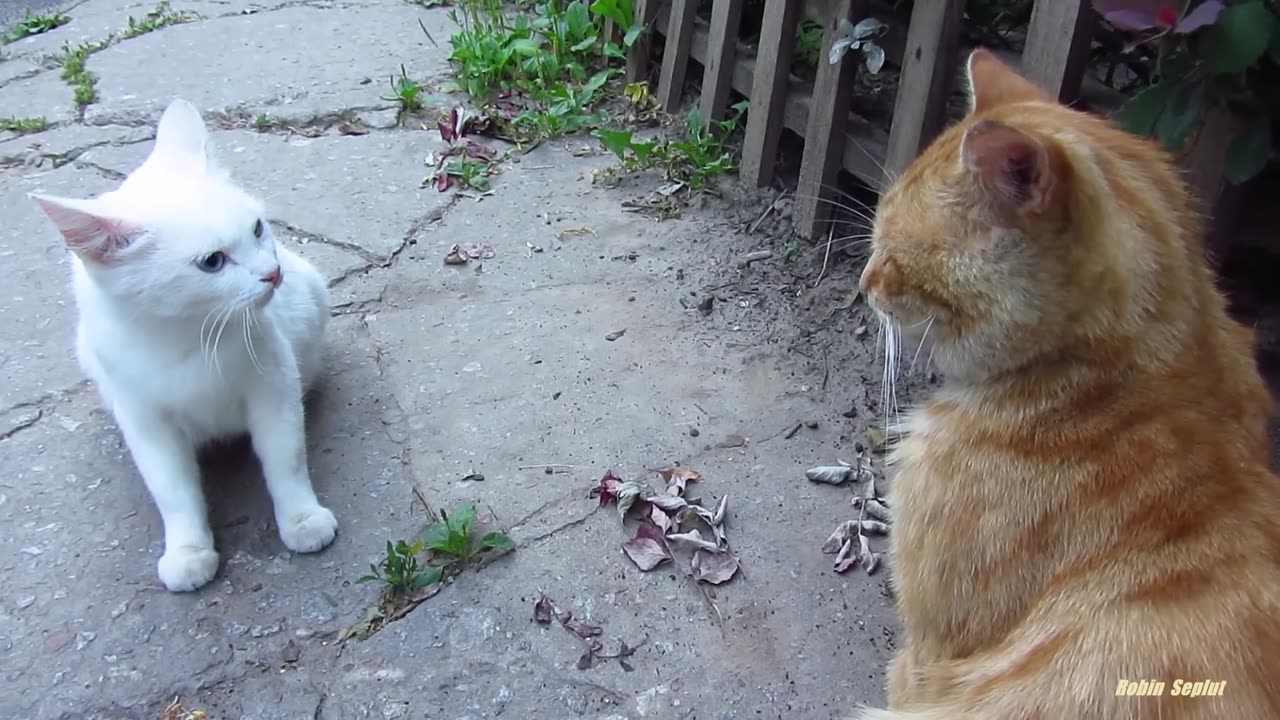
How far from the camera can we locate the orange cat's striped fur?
3.82ft

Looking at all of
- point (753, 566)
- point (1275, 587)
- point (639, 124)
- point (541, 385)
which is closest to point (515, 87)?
point (639, 124)

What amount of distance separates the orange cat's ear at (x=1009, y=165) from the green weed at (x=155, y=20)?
4481 mm

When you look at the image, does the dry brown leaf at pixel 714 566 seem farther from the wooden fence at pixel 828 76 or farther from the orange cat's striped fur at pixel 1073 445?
the wooden fence at pixel 828 76

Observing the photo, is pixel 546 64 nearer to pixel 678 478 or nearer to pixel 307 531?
pixel 678 478

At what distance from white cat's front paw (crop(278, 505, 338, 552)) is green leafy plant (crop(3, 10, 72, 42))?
12.6 feet

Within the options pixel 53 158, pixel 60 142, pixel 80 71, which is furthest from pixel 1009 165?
pixel 80 71

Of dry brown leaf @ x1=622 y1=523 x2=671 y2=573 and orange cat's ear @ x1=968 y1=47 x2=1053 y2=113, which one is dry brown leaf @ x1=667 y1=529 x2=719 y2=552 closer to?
dry brown leaf @ x1=622 y1=523 x2=671 y2=573

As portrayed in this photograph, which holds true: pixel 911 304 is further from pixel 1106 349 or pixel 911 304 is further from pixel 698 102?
pixel 698 102

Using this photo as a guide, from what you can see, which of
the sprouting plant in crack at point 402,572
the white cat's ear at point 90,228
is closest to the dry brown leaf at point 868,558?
the sprouting plant in crack at point 402,572

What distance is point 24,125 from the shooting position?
11.8 ft

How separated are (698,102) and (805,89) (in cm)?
61

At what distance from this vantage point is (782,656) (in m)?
1.74

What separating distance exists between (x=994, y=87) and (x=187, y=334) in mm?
→ 1507

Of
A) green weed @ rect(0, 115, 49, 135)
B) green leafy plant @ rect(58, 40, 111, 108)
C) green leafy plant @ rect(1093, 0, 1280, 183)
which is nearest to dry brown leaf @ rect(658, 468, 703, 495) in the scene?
green leafy plant @ rect(1093, 0, 1280, 183)
